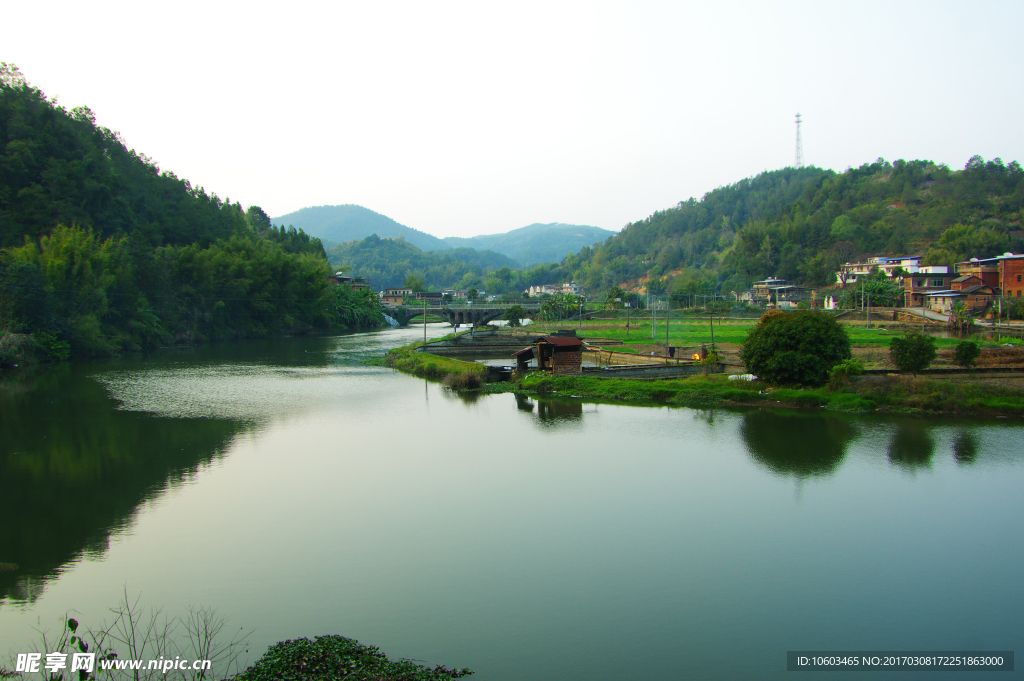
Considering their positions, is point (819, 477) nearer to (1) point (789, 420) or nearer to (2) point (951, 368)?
(1) point (789, 420)

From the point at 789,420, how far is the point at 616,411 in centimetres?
506

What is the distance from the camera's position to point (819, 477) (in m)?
12.9

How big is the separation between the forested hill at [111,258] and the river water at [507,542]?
16125 mm

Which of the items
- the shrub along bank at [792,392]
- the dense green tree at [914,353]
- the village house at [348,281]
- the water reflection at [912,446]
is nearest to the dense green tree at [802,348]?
the shrub along bank at [792,392]

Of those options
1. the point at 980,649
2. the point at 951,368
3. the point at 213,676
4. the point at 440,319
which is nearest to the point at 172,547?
the point at 213,676

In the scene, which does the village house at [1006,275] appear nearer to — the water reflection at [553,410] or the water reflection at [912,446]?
the water reflection at [912,446]

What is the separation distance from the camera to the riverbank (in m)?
17.9

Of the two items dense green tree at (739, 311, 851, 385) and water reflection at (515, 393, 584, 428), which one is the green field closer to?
dense green tree at (739, 311, 851, 385)

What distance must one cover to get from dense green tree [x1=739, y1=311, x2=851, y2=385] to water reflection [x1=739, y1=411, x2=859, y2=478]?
2.18 metres

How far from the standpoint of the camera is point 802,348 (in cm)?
2020

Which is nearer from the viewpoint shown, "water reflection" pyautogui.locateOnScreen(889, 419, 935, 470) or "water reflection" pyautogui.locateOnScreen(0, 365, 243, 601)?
"water reflection" pyautogui.locateOnScreen(0, 365, 243, 601)

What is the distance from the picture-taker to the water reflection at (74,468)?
31.0 ft

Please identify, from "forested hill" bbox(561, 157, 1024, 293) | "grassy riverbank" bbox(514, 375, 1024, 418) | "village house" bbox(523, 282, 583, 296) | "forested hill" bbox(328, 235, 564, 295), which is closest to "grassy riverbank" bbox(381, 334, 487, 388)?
"grassy riverbank" bbox(514, 375, 1024, 418)

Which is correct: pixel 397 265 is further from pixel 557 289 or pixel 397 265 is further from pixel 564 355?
pixel 564 355
